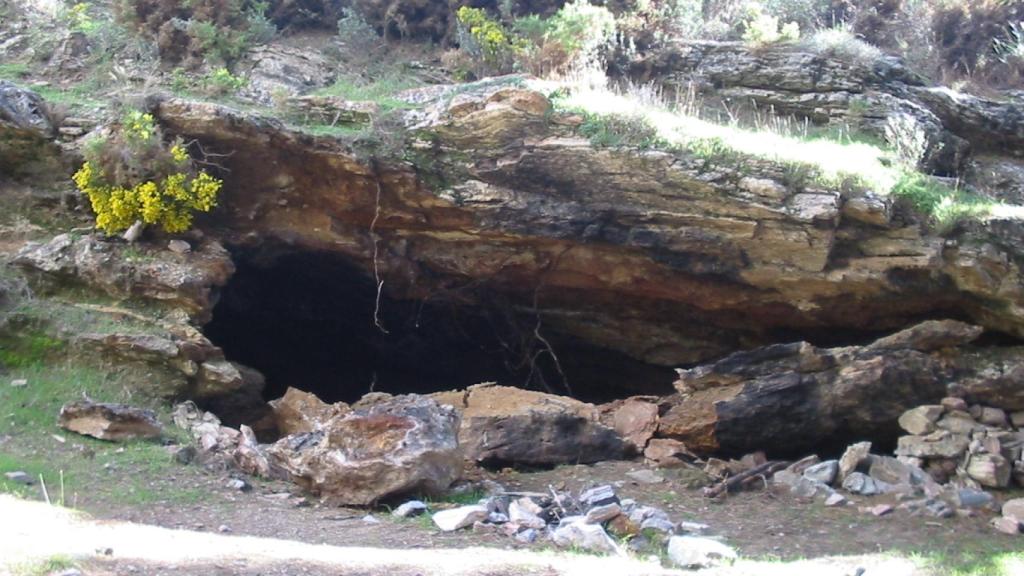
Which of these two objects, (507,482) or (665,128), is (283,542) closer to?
(507,482)

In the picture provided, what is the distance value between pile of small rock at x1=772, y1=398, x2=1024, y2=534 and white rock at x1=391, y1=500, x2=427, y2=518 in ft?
11.9

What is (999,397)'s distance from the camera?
9492mm

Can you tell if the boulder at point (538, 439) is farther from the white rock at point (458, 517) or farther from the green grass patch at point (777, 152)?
the green grass patch at point (777, 152)

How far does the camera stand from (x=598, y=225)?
34.0 feet

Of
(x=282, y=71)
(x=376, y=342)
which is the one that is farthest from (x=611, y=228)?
(x=282, y=71)

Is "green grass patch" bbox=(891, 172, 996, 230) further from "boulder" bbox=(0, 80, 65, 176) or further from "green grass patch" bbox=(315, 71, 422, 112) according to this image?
"boulder" bbox=(0, 80, 65, 176)

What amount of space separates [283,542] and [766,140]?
6871mm

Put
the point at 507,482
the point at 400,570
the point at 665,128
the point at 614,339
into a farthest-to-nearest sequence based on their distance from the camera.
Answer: the point at 614,339 → the point at 665,128 → the point at 507,482 → the point at 400,570

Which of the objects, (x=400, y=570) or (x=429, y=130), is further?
(x=429, y=130)

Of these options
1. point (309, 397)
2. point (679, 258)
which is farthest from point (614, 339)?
point (309, 397)

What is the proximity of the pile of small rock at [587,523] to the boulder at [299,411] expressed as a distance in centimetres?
320

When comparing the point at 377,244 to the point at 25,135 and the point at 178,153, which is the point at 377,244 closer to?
the point at 178,153

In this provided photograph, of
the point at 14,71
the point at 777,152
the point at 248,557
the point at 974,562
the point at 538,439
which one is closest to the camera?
the point at 248,557

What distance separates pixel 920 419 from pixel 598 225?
386cm
